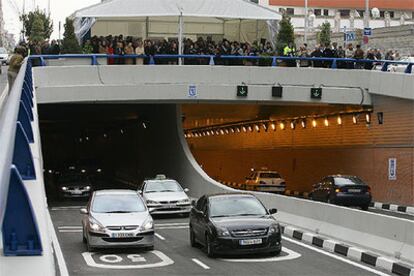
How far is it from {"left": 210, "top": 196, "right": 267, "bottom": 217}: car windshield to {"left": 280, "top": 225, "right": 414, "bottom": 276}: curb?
1848 mm

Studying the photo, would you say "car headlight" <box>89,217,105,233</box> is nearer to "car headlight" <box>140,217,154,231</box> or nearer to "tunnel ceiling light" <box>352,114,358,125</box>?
"car headlight" <box>140,217,154,231</box>

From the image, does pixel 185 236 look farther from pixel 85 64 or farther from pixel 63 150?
pixel 63 150

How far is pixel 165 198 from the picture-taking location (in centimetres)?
2845

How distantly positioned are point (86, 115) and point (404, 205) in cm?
2720

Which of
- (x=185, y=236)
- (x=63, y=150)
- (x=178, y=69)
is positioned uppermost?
(x=178, y=69)

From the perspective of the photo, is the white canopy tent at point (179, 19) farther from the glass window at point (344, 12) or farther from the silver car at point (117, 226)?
the glass window at point (344, 12)

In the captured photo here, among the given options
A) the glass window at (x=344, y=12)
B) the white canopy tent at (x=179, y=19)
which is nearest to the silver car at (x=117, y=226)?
the white canopy tent at (x=179, y=19)

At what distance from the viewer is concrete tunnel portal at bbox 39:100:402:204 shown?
39.0 m

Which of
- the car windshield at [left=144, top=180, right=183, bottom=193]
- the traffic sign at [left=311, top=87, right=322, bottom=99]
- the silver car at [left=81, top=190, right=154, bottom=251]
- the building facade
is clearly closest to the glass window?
the building facade

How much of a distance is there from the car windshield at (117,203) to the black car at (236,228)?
199 centimetres

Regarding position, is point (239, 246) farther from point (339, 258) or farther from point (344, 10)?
point (344, 10)

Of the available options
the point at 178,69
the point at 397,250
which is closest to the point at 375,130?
the point at 178,69

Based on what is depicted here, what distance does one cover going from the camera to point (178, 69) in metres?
34.7

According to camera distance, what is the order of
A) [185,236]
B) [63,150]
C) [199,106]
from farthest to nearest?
1. [63,150]
2. [199,106]
3. [185,236]
